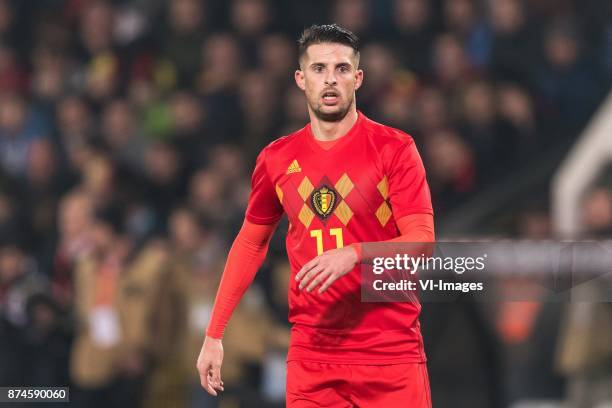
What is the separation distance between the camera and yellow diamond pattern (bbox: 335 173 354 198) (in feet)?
13.3

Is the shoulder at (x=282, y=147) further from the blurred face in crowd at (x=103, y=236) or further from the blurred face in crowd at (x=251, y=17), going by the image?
the blurred face in crowd at (x=251, y=17)

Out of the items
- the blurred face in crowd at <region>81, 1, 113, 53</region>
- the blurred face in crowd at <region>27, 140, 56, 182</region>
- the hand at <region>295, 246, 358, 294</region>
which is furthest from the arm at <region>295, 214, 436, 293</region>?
the blurred face in crowd at <region>81, 1, 113, 53</region>

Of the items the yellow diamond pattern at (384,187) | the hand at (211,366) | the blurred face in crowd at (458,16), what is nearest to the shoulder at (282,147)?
the yellow diamond pattern at (384,187)

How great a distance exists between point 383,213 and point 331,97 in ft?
1.40

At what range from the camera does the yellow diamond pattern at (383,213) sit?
402 cm

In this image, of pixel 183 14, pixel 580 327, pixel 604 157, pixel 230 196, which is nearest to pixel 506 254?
pixel 580 327

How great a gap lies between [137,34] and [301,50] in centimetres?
577

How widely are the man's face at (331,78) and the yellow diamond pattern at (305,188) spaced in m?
0.23

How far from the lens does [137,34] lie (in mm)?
9742

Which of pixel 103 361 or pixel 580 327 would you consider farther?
pixel 103 361

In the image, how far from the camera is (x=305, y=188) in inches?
163

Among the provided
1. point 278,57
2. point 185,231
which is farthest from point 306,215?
point 278,57

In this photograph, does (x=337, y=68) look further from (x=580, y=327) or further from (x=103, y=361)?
(x=103, y=361)

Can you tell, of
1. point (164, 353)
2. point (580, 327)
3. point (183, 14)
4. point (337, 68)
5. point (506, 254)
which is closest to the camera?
point (337, 68)
